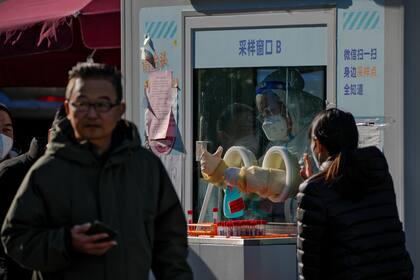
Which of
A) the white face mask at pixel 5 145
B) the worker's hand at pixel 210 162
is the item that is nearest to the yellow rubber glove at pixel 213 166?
the worker's hand at pixel 210 162

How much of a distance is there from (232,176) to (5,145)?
62.1 inches

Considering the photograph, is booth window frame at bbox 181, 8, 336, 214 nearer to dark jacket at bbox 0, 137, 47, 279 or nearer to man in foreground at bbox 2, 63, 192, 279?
dark jacket at bbox 0, 137, 47, 279

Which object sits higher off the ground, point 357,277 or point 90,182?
point 90,182

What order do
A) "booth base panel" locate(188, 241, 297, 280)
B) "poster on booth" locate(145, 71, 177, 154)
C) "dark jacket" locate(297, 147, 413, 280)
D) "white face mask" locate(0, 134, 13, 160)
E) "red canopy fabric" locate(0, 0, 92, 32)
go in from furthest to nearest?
"red canopy fabric" locate(0, 0, 92, 32) < "poster on booth" locate(145, 71, 177, 154) < "white face mask" locate(0, 134, 13, 160) < "booth base panel" locate(188, 241, 297, 280) < "dark jacket" locate(297, 147, 413, 280)

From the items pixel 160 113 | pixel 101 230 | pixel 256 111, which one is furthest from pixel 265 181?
pixel 101 230

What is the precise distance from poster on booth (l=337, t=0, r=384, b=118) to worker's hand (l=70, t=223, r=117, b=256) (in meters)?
3.48

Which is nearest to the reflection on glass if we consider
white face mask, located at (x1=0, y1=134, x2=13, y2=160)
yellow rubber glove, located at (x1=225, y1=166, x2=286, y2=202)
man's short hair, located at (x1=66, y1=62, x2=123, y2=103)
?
yellow rubber glove, located at (x1=225, y1=166, x2=286, y2=202)

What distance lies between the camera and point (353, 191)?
4.49 m

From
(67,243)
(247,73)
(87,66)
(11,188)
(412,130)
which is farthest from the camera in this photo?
(247,73)

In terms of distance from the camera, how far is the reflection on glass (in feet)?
22.3

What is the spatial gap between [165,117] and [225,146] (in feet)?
1.55

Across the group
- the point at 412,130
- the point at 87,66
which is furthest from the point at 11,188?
the point at 412,130

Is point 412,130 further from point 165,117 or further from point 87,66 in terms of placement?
point 87,66

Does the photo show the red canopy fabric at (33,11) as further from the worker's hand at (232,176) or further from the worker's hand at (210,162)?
the worker's hand at (232,176)
